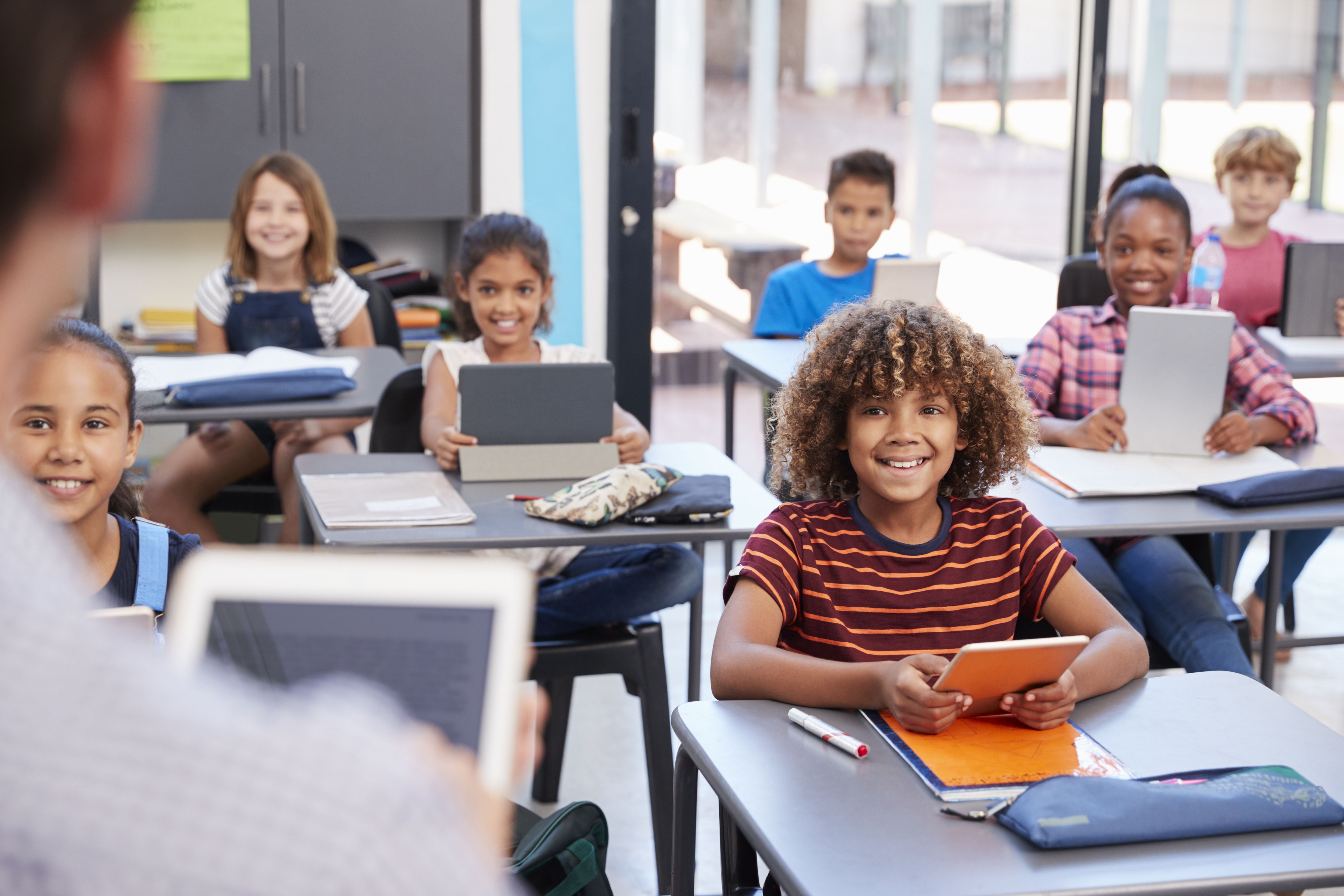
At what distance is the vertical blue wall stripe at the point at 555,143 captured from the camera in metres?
4.03

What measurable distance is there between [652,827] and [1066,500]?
0.90 metres

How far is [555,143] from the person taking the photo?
13.4 ft

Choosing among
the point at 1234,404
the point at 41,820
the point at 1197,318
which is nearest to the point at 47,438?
the point at 41,820

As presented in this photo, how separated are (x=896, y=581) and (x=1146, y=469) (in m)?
0.91

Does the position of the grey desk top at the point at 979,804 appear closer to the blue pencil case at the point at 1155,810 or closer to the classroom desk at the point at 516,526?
the blue pencil case at the point at 1155,810

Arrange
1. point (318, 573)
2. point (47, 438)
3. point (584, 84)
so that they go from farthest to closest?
point (584, 84)
point (47, 438)
point (318, 573)

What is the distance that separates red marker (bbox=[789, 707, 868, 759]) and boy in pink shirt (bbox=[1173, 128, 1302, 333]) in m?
2.56

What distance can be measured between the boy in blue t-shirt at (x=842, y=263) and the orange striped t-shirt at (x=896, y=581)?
1.81 metres

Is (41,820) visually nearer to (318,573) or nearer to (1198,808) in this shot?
(318,573)

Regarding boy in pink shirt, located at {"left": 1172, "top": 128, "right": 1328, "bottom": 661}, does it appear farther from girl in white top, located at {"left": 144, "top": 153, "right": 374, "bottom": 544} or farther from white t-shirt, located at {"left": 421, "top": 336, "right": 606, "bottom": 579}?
girl in white top, located at {"left": 144, "top": 153, "right": 374, "bottom": 544}

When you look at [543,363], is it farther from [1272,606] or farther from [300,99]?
[300,99]

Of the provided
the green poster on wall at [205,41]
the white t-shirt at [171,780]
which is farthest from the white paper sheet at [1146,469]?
the green poster on wall at [205,41]

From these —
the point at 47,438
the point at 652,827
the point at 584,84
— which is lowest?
the point at 652,827

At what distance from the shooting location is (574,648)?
7.04 feet
